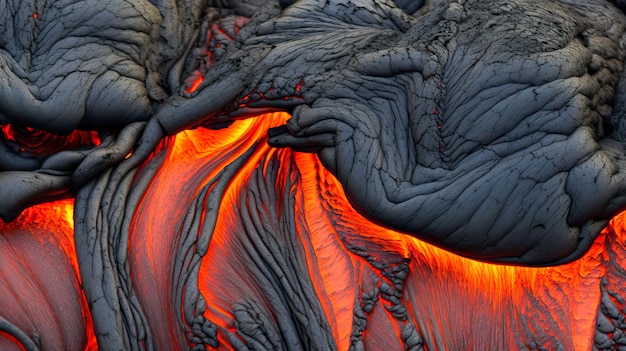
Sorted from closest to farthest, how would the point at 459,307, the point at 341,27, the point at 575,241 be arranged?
the point at 575,241 → the point at 459,307 → the point at 341,27

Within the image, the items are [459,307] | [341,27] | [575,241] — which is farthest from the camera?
[341,27]

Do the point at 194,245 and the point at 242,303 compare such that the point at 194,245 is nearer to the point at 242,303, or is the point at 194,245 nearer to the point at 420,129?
the point at 242,303

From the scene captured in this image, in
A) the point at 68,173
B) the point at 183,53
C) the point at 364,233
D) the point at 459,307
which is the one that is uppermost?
the point at 183,53

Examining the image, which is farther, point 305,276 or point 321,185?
point 321,185

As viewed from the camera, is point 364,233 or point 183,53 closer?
point 364,233

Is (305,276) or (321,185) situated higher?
(321,185)

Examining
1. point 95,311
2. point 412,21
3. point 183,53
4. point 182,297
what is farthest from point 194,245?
point 412,21

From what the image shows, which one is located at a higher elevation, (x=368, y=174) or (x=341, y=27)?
(x=341, y=27)
